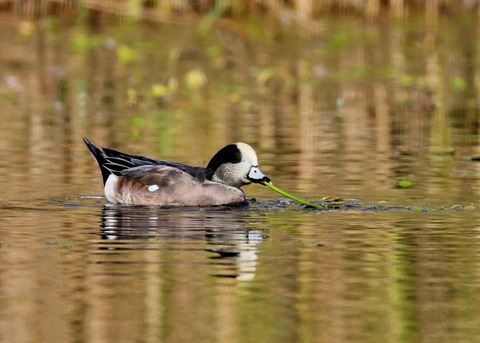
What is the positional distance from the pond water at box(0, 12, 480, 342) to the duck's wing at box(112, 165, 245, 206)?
0.50 ft

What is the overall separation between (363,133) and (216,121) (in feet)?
6.39

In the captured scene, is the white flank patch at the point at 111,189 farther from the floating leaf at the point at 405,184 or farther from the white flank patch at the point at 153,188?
the floating leaf at the point at 405,184

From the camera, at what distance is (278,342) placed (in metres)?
6.98

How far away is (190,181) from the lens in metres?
11.8

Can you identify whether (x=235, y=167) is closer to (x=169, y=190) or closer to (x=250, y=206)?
(x=250, y=206)

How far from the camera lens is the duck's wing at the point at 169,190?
11758 mm

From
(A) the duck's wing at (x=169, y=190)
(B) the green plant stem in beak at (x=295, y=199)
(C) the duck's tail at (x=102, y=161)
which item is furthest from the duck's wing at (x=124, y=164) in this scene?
(B) the green plant stem in beak at (x=295, y=199)

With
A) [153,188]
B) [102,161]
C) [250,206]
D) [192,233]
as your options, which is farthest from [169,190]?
[192,233]

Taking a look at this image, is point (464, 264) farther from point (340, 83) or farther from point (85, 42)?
point (85, 42)

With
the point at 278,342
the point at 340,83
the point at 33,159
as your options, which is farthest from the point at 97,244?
the point at 340,83

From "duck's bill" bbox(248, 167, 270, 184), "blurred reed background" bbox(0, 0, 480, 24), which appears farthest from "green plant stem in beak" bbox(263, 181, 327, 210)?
"blurred reed background" bbox(0, 0, 480, 24)

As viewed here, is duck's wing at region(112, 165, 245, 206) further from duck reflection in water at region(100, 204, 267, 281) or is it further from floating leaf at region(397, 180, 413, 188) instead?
floating leaf at region(397, 180, 413, 188)

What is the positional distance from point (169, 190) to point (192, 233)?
1541mm

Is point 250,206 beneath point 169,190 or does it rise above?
beneath
